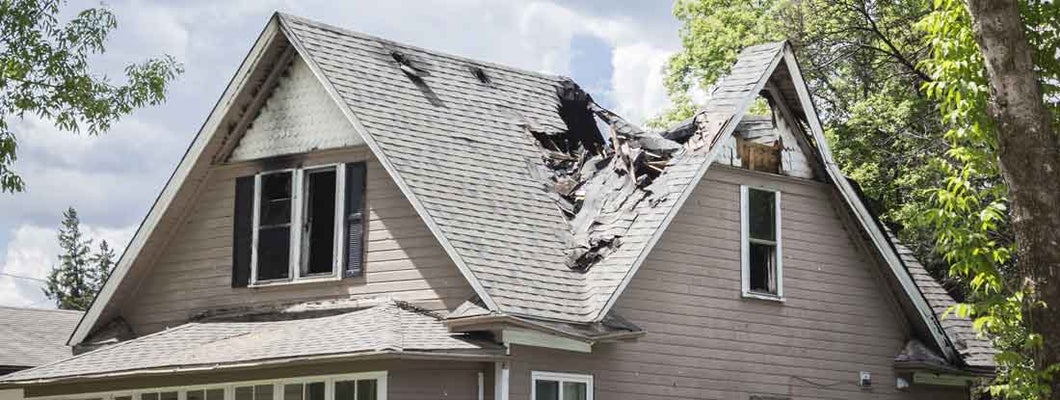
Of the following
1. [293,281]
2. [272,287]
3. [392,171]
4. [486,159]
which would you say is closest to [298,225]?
[293,281]

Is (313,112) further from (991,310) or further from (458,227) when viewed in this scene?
(991,310)

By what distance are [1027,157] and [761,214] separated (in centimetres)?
638

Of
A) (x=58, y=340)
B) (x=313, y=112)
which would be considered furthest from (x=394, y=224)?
(x=58, y=340)

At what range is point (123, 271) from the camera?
22734 mm

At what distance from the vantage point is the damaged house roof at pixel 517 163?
1995 centimetres

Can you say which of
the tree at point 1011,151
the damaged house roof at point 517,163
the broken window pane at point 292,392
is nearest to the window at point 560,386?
the damaged house roof at point 517,163

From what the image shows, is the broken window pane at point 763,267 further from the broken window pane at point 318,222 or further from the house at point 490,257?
the broken window pane at point 318,222

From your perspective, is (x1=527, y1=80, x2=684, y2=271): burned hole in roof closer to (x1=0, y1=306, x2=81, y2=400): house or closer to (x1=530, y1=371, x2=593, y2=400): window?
(x1=530, y1=371, x2=593, y2=400): window

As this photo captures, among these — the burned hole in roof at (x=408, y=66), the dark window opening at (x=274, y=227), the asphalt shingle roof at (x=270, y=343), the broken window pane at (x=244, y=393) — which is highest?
the burned hole in roof at (x=408, y=66)

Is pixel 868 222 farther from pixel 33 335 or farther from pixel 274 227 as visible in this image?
pixel 33 335

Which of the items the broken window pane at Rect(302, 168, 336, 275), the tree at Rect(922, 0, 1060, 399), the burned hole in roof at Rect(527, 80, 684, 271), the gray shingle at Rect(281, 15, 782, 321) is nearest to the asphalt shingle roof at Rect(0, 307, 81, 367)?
the broken window pane at Rect(302, 168, 336, 275)

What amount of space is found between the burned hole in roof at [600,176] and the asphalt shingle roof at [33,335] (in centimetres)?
1078

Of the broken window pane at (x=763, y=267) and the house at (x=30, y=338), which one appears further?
the house at (x=30, y=338)

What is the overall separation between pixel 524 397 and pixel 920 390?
7.55 metres
